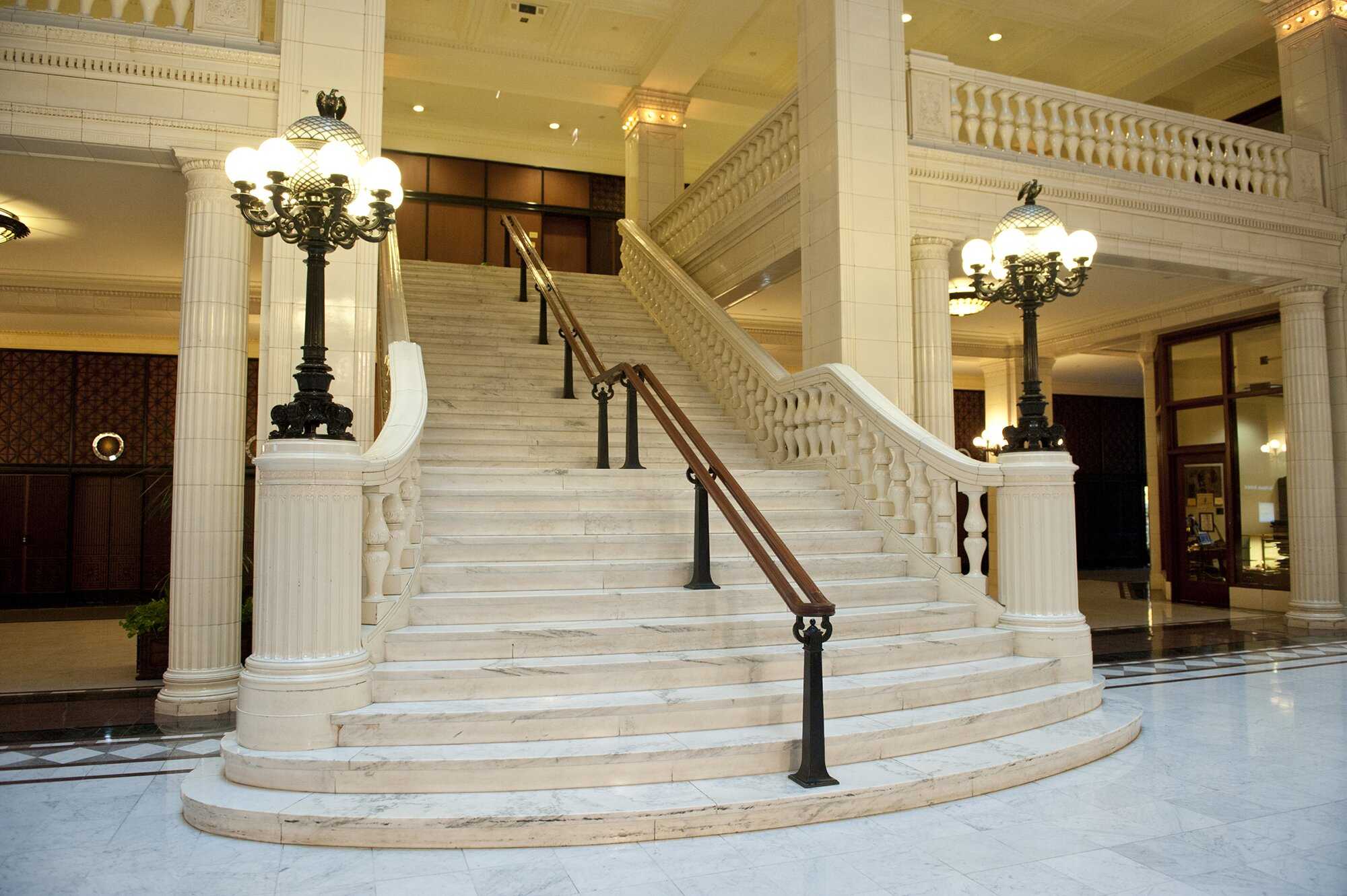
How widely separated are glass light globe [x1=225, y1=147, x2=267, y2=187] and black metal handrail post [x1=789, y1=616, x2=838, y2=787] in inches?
156

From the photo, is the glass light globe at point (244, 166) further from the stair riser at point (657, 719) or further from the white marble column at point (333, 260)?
the stair riser at point (657, 719)

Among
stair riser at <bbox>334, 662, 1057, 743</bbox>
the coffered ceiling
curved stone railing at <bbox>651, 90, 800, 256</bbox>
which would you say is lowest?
stair riser at <bbox>334, 662, 1057, 743</bbox>

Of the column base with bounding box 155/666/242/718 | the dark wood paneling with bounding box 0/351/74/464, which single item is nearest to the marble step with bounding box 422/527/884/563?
the column base with bounding box 155/666/242/718

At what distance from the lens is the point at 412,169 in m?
16.8

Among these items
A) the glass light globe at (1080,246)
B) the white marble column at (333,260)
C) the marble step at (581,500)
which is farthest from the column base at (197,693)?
the glass light globe at (1080,246)

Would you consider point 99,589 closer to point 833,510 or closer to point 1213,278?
point 833,510

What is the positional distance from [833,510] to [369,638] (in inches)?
151

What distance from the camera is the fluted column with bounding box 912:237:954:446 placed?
878 cm

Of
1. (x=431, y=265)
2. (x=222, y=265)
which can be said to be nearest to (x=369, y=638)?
(x=222, y=265)

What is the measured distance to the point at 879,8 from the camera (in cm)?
872

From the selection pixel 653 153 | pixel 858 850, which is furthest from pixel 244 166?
pixel 653 153

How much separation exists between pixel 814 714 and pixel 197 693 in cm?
471

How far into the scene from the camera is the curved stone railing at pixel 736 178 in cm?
976

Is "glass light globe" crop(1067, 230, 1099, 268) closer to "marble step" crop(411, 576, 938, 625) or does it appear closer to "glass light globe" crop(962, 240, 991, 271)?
"glass light globe" crop(962, 240, 991, 271)
